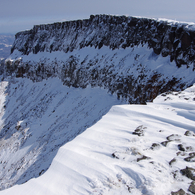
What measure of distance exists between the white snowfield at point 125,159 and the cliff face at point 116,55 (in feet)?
31.6

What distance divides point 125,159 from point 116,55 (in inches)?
886

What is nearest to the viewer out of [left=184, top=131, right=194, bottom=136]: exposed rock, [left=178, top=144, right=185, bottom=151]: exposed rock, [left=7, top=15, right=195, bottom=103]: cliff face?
[left=178, top=144, right=185, bottom=151]: exposed rock

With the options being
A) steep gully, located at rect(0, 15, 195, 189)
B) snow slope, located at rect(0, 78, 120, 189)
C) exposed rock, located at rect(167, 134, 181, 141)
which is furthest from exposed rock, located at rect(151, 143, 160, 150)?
snow slope, located at rect(0, 78, 120, 189)

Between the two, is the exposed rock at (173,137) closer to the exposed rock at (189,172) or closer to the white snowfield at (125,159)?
the white snowfield at (125,159)

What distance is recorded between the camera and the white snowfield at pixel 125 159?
3.69 metres

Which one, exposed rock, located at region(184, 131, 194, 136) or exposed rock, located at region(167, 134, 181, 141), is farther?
exposed rock, located at region(184, 131, 194, 136)

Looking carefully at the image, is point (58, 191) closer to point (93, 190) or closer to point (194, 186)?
point (93, 190)

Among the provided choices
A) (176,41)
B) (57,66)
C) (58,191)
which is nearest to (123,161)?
(58,191)

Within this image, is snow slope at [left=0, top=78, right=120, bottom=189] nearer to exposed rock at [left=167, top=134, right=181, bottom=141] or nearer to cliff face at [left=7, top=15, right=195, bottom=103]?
cliff face at [left=7, top=15, right=195, bottom=103]

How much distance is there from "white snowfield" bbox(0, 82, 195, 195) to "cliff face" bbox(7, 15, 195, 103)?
9.62m

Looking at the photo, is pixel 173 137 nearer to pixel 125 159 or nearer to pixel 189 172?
pixel 189 172

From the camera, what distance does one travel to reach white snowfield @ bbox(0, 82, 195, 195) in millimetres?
3689

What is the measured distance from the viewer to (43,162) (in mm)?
19078

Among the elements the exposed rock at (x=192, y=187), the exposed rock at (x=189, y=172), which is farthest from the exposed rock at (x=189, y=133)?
the exposed rock at (x=192, y=187)
